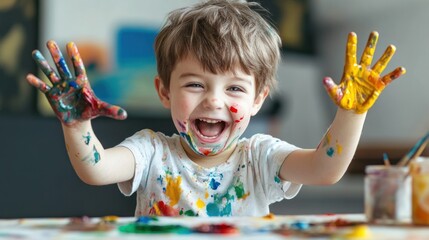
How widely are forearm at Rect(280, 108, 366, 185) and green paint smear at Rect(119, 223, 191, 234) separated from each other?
0.47 m

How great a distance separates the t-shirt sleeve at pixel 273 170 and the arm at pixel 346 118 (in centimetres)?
2

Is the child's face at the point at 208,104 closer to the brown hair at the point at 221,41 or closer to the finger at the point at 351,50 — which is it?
the brown hair at the point at 221,41

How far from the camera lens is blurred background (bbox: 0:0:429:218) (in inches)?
154

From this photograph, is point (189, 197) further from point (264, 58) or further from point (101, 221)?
point (101, 221)

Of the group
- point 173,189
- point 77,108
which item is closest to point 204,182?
point 173,189

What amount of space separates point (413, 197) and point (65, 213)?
303cm

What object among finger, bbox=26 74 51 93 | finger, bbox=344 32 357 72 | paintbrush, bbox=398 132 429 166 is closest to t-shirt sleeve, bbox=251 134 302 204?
finger, bbox=344 32 357 72

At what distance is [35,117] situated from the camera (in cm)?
394

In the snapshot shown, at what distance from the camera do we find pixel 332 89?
130cm

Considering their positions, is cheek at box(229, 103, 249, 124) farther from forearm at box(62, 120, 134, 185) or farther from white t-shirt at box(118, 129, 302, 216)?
forearm at box(62, 120, 134, 185)

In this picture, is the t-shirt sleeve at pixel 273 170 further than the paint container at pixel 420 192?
Yes

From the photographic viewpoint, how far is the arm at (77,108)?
1.28 metres

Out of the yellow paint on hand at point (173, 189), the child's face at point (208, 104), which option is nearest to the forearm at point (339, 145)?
the child's face at point (208, 104)

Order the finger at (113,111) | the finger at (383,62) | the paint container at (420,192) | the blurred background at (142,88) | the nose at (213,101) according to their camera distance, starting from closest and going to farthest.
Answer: the paint container at (420,192) < the finger at (113,111) < the finger at (383,62) < the nose at (213,101) < the blurred background at (142,88)
